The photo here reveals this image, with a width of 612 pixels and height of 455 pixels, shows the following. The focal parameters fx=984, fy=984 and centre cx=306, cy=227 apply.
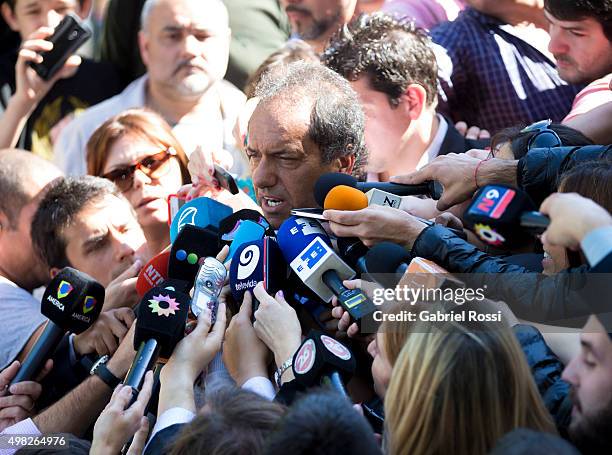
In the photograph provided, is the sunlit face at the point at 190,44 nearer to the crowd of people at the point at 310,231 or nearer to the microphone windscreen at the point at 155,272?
the crowd of people at the point at 310,231

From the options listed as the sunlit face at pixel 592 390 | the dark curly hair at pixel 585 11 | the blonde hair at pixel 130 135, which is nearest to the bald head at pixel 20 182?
the blonde hair at pixel 130 135

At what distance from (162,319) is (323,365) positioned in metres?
0.58

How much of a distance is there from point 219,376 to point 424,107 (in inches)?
67.4

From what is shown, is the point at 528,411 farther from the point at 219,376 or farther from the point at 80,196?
the point at 80,196

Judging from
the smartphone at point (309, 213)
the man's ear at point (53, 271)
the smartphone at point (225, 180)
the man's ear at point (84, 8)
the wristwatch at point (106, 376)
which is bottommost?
the man's ear at point (53, 271)

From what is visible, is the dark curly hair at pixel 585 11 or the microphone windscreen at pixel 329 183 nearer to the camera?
the microphone windscreen at pixel 329 183

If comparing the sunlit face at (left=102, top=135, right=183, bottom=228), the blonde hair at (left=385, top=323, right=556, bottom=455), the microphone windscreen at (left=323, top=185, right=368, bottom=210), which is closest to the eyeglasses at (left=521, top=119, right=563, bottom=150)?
the microphone windscreen at (left=323, top=185, right=368, bottom=210)

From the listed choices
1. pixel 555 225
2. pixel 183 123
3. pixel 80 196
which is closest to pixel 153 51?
pixel 183 123

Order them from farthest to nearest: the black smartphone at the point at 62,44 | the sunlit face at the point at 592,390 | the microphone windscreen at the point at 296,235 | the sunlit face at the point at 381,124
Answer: the black smartphone at the point at 62,44
the sunlit face at the point at 381,124
the microphone windscreen at the point at 296,235
the sunlit face at the point at 592,390

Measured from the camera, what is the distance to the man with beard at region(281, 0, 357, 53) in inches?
205

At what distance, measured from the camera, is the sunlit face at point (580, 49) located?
364cm

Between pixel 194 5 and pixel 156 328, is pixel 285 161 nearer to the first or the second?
pixel 156 328

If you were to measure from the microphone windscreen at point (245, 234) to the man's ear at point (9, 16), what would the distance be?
3332mm

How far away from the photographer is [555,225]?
2.13 meters
